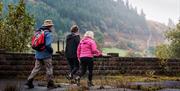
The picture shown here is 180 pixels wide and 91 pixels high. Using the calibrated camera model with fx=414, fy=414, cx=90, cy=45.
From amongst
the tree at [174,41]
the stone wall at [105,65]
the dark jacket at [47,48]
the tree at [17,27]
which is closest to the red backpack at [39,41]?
the dark jacket at [47,48]

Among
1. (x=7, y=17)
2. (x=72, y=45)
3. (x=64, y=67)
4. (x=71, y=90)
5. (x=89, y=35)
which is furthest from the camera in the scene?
(x=7, y=17)

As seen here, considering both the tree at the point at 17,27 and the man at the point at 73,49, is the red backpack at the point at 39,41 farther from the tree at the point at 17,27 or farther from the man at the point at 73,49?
the tree at the point at 17,27

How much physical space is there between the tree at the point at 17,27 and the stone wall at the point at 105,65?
12.2m

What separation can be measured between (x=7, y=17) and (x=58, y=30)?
498 ft

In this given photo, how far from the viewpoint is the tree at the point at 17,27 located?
30022 mm

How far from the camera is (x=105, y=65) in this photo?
57.7ft

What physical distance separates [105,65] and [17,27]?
1565cm

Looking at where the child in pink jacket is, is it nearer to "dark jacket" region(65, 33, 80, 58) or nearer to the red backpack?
"dark jacket" region(65, 33, 80, 58)

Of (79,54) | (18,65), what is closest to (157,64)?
(18,65)

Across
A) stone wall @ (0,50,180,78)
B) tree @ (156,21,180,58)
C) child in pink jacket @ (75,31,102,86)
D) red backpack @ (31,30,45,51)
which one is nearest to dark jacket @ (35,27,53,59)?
red backpack @ (31,30,45,51)

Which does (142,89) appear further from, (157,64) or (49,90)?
(157,64)

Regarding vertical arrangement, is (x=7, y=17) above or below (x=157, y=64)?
above

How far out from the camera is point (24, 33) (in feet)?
106

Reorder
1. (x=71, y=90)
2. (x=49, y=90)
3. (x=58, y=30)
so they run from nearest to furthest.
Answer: (x=71, y=90) < (x=49, y=90) < (x=58, y=30)
